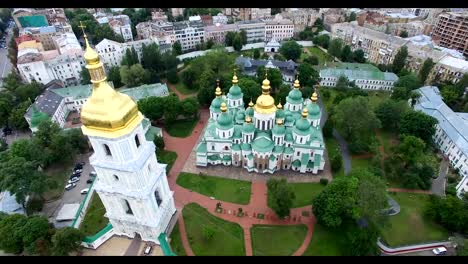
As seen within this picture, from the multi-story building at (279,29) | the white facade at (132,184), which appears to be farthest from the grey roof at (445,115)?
the multi-story building at (279,29)

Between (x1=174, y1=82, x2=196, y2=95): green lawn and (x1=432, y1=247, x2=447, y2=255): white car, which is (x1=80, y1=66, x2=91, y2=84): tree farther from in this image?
(x1=432, y1=247, x2=447, y2=255): white car

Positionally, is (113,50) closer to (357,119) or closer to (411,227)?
(357,119)

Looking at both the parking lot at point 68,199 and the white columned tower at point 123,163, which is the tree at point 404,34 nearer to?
the white columned tower at point 123,163

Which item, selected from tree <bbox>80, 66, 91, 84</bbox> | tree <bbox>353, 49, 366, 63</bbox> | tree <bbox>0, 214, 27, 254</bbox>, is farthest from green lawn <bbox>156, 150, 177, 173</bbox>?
tree <bbox>353, 49, 366, 63</bbox>

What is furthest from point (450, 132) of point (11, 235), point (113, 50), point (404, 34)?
point (113, 50)
